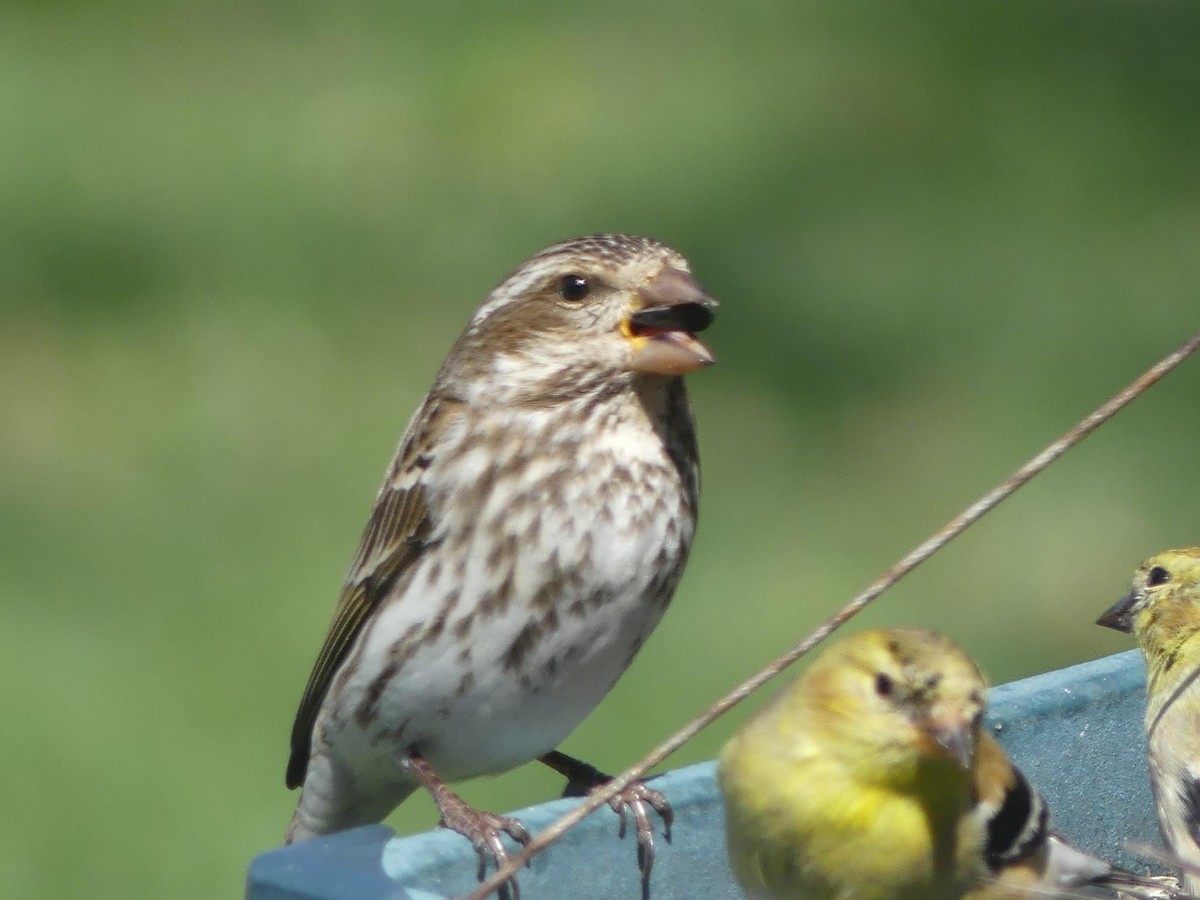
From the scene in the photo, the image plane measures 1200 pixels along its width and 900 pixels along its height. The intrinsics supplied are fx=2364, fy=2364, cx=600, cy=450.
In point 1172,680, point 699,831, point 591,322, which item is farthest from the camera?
point 591,322

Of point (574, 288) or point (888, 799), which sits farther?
point (574, 288)

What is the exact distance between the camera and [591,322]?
3.88 m

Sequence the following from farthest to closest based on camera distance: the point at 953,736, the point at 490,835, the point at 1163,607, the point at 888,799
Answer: the point at 1163,607 < the point at 490,835 < the point at 888,799 < the point at 953,736

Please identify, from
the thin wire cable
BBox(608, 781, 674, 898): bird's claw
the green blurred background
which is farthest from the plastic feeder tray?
the green blurred background

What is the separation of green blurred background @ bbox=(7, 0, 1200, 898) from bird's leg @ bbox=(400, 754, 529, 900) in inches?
71.0

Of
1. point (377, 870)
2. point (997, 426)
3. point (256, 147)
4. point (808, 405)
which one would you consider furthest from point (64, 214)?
point (377, 870)

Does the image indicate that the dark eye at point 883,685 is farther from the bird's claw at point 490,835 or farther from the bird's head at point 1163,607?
the bird's head at point 1163,607

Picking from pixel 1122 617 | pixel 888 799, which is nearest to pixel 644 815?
pixel 888 799

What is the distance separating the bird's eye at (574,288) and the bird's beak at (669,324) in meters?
0.10

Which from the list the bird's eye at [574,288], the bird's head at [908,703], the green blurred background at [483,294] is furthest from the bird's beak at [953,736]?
the green blurred background at [483,294]

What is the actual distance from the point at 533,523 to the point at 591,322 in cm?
Result: 35

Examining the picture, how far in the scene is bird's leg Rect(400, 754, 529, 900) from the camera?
125 inches

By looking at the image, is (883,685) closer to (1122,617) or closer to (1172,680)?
(1172,680)

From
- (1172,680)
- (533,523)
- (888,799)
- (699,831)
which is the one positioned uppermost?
(533,523)
